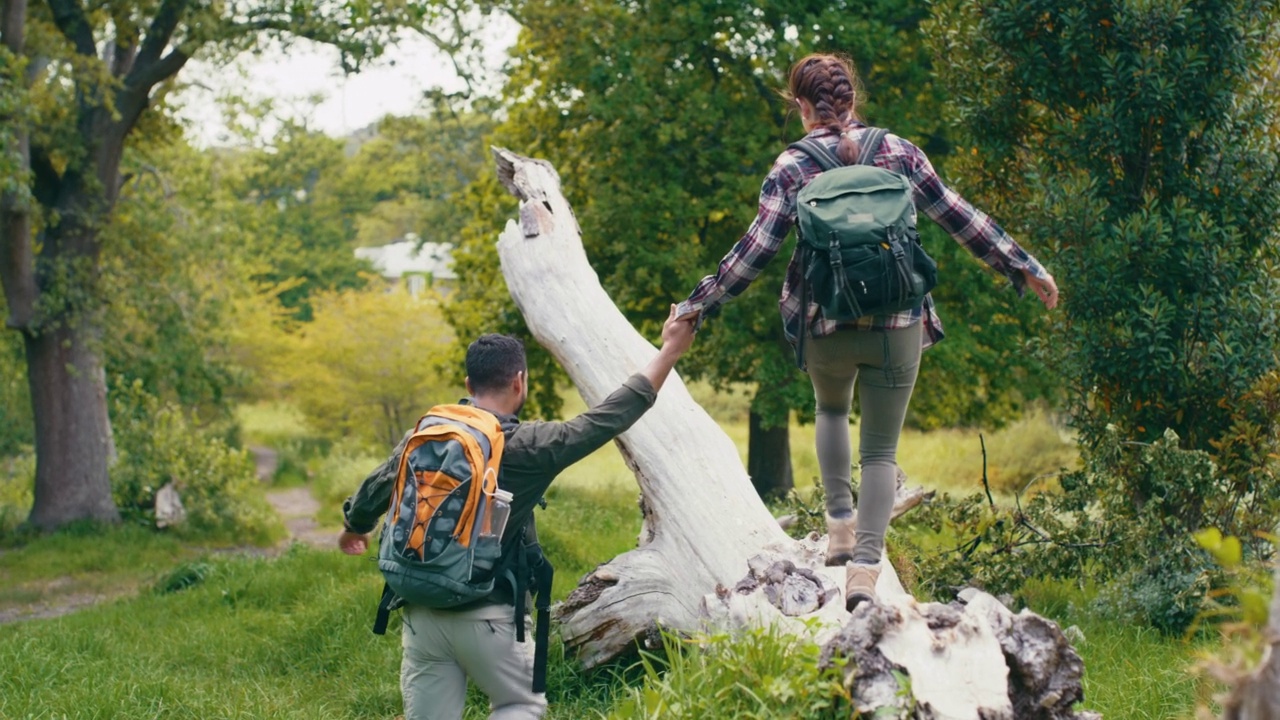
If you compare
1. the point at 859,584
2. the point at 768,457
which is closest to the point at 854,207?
the point at 859,584

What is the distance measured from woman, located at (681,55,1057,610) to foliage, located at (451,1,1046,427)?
9441 millimetres

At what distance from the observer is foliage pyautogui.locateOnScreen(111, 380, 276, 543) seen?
671 inches

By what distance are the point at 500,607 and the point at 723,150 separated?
11.2m

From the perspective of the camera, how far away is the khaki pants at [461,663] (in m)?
4.33

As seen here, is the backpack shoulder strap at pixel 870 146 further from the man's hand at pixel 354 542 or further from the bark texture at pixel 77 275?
the bark texture at pixel 77 275

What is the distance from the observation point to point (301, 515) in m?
21.5

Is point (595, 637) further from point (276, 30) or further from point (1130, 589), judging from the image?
point (276, 30)

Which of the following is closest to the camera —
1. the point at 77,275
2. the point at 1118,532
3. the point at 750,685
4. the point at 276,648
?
the point at 750,685

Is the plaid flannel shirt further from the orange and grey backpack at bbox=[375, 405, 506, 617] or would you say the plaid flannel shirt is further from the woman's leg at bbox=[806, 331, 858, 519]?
the orange and grey backpack at bbox=[375, 405, 506, 617]

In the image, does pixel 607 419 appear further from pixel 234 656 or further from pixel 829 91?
pixel 234 656

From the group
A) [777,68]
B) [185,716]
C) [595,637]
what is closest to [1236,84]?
[595,637]

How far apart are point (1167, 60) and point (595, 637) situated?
4719 millimetres

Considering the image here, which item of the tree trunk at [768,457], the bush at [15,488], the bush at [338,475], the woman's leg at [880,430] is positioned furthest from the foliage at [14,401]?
the woman's leg at [880,430]

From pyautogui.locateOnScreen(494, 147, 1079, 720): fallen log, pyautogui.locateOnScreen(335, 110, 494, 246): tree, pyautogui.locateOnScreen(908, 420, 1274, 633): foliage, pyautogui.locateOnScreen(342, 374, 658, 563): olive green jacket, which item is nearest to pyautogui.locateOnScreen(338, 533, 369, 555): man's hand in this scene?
pyautogui.locateOnScreen(342, 374, 658, 563): olive green jacket
